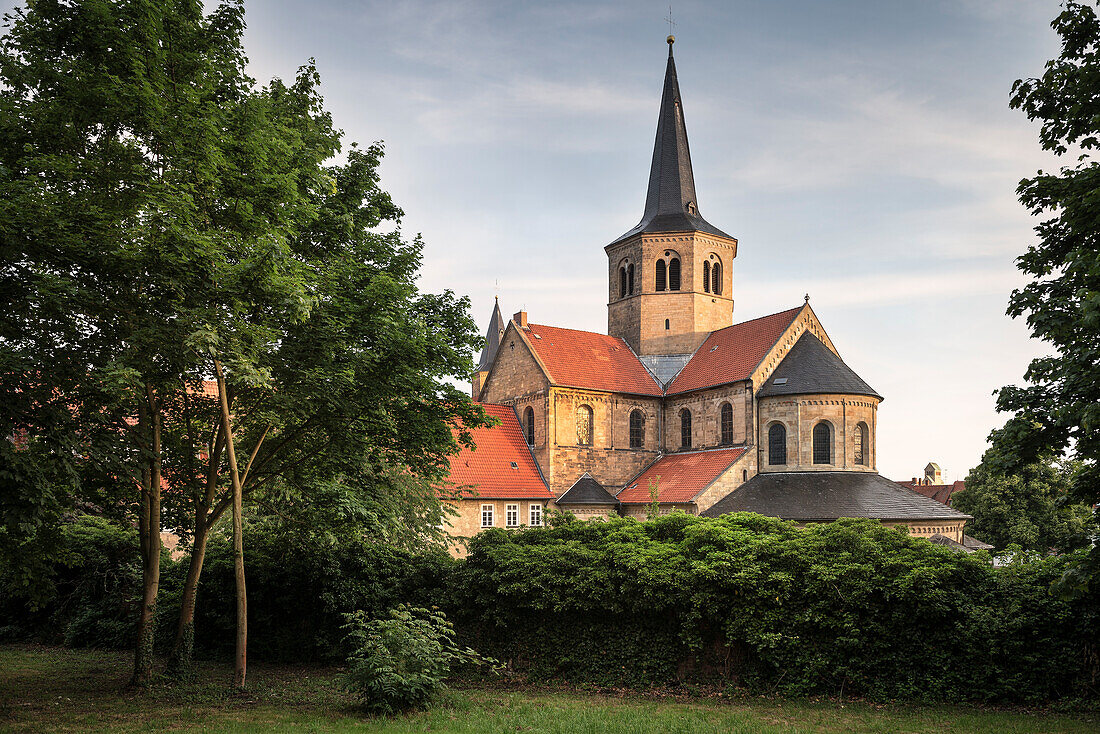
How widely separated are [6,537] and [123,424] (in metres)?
2.34

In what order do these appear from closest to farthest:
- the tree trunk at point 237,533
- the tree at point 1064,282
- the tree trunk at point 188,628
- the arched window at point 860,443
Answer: the tree at point 1064,282
the tree trunk at point 237,533
the tree trunk at point 188,628
the arched window at point 860,443

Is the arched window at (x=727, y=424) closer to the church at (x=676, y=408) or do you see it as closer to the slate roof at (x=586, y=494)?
the church at (x=676, y=408)

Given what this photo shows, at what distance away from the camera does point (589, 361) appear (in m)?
42.4

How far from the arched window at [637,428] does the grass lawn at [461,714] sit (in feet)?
96.7

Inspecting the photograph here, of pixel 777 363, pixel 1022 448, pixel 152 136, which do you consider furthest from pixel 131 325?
pixel 777 363

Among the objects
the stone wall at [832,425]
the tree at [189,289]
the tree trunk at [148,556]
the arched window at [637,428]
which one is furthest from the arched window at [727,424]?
the tree trunk at [148,556]

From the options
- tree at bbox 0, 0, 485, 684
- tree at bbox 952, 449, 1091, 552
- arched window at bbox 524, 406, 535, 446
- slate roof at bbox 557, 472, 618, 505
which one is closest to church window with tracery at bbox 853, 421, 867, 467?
tree at bbox 952, 449, 1091, 552

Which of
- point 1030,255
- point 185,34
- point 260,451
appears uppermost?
point 185,34

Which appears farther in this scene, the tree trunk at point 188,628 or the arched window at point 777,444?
the arched window at point 777,444

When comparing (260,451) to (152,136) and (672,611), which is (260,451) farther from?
(672,611)

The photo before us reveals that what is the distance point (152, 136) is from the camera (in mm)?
11055

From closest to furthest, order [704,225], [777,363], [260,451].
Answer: [260,451], [777,363], [704,225]

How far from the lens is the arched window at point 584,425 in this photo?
40.1 metres

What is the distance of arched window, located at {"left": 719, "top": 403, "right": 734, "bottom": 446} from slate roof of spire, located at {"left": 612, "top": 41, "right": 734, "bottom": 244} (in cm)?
1204
